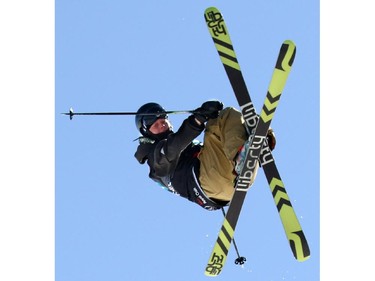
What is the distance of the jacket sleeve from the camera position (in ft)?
27.5

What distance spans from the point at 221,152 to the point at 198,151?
16.4 inches

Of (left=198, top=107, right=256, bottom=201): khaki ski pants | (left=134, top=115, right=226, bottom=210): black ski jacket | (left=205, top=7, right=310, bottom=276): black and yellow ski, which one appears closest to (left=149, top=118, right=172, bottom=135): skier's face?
(left=134, top=115, right=226, bottom=210): black ski jacket

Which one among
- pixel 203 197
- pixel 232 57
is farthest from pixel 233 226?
pixel 232 57

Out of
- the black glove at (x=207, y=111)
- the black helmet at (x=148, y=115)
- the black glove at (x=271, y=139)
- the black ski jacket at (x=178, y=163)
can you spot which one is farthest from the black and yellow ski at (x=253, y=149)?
the black helmet at (x=148, y=115)

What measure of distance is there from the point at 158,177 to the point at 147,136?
0.49 metres

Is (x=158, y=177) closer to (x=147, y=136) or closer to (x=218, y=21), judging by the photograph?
(x=147, y=136)

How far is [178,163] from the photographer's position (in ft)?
29.7

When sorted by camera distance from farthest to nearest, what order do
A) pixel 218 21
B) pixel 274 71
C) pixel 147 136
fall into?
pixel 147 136, pixel 218 21, pixel 274 71

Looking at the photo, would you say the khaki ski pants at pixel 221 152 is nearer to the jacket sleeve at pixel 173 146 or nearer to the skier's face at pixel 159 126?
the jacket sleeve at pixel 173 146

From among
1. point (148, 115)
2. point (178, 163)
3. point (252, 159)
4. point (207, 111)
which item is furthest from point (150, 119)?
point (252, 159)

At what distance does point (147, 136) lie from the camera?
923cm

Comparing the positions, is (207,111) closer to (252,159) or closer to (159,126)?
(252,159)

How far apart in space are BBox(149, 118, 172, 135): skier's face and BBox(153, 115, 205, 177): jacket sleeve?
279 mm

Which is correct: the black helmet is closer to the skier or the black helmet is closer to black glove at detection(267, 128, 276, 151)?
the skier
